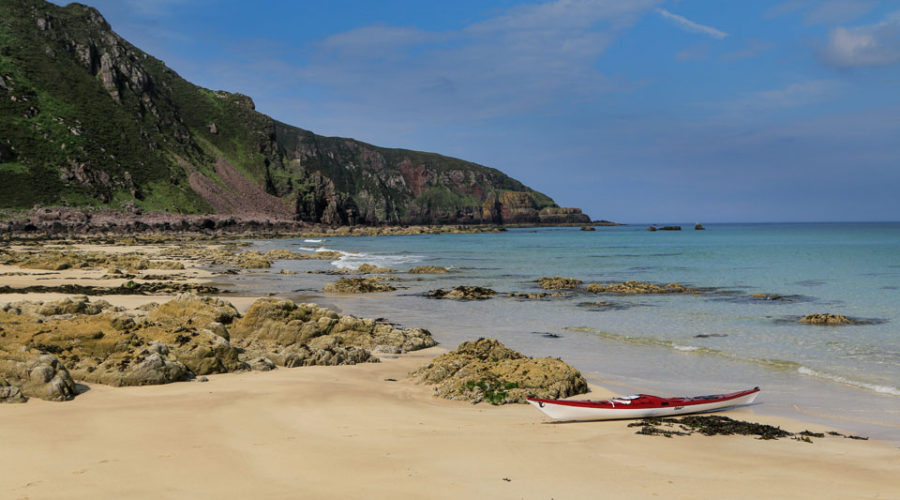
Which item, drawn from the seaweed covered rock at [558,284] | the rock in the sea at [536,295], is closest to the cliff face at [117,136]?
the seaweed covered rock at [558,284]

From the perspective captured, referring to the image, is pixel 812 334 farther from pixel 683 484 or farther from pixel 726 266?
pixel 726 266

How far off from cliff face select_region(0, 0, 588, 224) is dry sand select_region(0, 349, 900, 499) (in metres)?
123

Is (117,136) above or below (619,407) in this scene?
above

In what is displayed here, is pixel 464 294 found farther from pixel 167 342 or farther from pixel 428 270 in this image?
pixel 167 342

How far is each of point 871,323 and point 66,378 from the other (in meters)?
25.5

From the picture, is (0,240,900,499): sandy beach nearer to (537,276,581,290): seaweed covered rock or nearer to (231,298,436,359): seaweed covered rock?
(231,298,436,359): seaweed covered rock

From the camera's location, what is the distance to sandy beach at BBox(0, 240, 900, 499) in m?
6.54

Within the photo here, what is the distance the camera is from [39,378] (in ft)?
31.8

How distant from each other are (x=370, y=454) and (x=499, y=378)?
4.58 meters

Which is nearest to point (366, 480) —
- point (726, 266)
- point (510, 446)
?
point (510, 446)

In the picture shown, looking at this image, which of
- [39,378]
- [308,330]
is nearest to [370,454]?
[39,378]

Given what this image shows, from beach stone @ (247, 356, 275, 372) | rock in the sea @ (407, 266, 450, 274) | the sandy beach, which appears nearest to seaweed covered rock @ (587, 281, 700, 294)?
rock in the sea @ (407, 266, 450, 274)

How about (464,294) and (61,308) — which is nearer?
(61,308)

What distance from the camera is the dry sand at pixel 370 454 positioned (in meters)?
6.53
